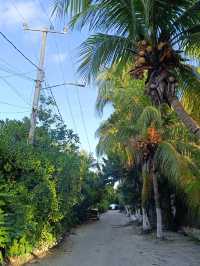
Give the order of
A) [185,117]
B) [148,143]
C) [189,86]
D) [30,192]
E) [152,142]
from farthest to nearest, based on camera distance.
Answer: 1. [148,143]
2. [152,142]
3. [30,192]
4. [189,86]
5. [185,117]

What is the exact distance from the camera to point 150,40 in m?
9.12

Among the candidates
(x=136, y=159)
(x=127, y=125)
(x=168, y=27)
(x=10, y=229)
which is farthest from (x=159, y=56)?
(x=136, y=159)

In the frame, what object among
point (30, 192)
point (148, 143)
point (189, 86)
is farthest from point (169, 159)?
point (189, 86)

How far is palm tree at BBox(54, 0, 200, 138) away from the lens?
8.95 meters

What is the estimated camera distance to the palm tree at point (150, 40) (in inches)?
352

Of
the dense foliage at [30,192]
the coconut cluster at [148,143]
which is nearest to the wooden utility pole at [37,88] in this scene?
the dense foliage at [30,192]

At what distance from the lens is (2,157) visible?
13594 millimetres

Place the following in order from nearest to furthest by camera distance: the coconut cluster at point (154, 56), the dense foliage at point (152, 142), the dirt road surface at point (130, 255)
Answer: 1. the coconut cluster at point (154, 56)
2. the dirt road surface at point (130, 255)
3. the dense foliage at point (152, 142)

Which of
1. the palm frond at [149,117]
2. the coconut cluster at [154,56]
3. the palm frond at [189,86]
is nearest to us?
the coconut cluster at [154,56]

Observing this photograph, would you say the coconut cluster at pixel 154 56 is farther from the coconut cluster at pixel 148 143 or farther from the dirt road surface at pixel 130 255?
the coconut cluster at pixel 148 143

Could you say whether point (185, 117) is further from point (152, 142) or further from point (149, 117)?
point (152, 142)

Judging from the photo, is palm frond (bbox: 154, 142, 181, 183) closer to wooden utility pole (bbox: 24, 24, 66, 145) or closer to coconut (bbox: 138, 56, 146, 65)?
wooden utility pole (bbox: 24, 24, 66, 145)

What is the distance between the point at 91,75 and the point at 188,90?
243cm

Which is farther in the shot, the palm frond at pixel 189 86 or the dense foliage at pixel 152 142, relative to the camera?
the dense foliage at pixel 152 142
